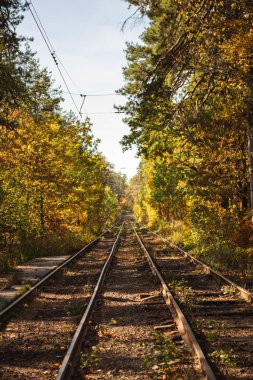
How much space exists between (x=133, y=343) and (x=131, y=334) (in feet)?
1.74

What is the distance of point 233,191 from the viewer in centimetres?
1747

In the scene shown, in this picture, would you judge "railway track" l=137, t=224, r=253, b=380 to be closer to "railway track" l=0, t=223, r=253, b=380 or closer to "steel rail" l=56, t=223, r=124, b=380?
"railway track" l=0, t=223, r=253, b=380

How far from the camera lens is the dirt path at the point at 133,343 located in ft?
17.8

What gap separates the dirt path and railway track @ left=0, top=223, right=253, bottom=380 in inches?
0.5

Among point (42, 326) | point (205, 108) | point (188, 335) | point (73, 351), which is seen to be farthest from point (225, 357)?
point (205, 108)

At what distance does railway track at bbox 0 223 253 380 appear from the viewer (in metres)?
5.49

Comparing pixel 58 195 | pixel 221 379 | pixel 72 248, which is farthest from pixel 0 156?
pixel 221 379

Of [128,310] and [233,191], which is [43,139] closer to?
[233,191]

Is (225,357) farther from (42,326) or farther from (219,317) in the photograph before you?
(42,326)

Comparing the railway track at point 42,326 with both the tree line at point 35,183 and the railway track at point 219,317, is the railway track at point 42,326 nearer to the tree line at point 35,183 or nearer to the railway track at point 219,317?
the railway track at point 219,317

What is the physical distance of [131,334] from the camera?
285 inches

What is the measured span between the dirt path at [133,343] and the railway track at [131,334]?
1cm

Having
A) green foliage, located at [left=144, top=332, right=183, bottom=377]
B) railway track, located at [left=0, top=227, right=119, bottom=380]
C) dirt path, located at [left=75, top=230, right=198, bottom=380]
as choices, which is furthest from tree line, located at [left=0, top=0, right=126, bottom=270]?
green foliage, located at [left=144, top=332, right=183, bottom=377]

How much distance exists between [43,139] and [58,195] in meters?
3.34
